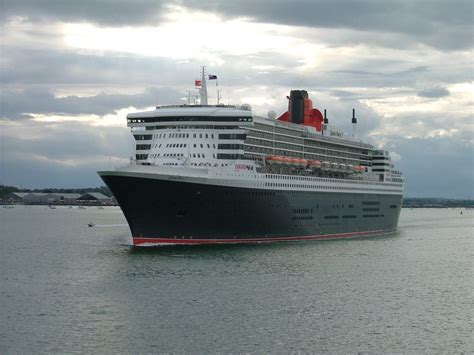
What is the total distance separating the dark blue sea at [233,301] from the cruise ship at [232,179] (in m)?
2.33

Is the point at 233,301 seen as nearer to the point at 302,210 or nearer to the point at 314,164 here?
the point at 302,210

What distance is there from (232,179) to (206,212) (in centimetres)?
369

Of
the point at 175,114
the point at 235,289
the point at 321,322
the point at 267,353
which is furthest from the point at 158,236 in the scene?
the point at 267,353

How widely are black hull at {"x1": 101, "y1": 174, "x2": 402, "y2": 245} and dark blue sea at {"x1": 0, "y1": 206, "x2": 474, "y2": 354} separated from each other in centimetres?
147

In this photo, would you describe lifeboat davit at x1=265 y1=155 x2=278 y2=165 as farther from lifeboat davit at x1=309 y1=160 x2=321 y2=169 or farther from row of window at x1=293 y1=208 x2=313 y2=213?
lifeboat davit at x1=309 y1=160 x2=321 y2=169

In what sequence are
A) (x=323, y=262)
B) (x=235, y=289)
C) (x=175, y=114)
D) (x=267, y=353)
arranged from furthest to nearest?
1. (x=175, y=114)
2. (x=323, y=262)
3. (x=235, y=289)
4. (x=267, y=353)

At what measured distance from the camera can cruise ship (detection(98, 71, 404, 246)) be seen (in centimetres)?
5656

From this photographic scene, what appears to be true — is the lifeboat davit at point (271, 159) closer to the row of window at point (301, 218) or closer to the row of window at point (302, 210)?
the row of window at point (302, 210)

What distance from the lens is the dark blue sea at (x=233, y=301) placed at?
30.0 metres

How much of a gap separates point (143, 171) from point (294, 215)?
17.7 metres

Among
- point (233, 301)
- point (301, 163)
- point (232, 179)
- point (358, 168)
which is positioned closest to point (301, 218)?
point (301, 163)

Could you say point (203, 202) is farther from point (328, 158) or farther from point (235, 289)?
point (328, 158)

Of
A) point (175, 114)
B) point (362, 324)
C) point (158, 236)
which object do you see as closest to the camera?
point (362, 324)

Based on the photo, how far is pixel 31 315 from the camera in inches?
1331
